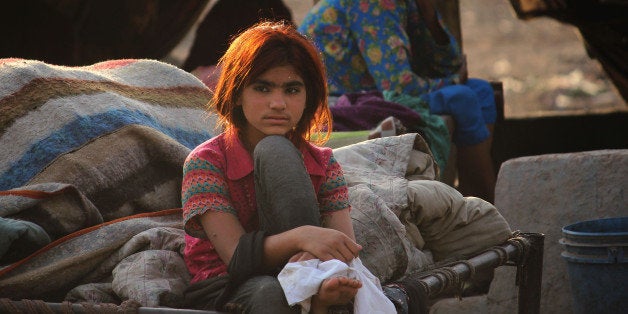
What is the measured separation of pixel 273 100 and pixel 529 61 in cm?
1799

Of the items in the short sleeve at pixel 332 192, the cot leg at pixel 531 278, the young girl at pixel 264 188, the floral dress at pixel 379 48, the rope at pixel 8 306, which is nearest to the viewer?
the young girl at pixel 264 188

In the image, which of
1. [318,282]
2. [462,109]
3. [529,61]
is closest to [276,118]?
[318,282]

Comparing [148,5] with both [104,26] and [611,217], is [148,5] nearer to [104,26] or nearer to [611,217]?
[104,26]

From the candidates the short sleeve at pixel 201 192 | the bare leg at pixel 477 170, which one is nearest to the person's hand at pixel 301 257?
the short sleeve at pixel 201 192

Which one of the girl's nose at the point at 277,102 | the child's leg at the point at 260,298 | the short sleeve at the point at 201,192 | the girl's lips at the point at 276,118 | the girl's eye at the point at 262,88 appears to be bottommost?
the child's leg at the point at 260,298

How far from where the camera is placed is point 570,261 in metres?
3.82

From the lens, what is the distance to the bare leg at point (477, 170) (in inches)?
229

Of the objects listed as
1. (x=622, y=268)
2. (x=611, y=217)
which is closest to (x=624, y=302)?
(x=622, y=268)

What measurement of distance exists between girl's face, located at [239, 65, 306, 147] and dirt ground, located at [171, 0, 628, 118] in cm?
892

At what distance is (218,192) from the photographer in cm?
248

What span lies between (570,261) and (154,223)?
1.68 m

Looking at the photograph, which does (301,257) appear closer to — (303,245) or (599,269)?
(303,245)

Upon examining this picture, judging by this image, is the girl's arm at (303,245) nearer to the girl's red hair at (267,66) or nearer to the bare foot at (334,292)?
the bare foot at (334,292)

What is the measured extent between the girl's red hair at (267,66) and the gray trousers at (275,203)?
0.23 meters
